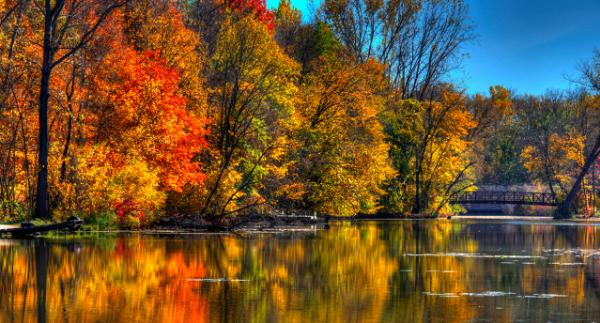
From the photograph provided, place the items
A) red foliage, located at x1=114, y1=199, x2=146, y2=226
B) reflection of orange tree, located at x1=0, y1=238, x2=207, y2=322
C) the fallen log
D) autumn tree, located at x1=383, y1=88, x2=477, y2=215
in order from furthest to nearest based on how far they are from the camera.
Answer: autumn tree, located at x1=383, y1=88, x2=477, y2=215 < red foliage, located at x1=114, y1=199, x2=146, y2=226 < the fallen log < reflection of orange tree, located at x1=0, y1=238, x2=207, y2=322

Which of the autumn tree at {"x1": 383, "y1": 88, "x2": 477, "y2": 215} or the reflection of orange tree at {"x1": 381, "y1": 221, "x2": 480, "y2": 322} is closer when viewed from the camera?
the reflection of orange tree at {"x1": 381, "y1": 221, "x2": 480, "y2": 322}

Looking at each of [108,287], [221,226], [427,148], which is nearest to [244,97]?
[221,226]

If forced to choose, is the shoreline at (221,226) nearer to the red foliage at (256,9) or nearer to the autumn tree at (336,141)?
the autumn tree at (336,141)

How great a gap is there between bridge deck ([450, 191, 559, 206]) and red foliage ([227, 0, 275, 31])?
31.8 meters

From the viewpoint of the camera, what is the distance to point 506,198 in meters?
116

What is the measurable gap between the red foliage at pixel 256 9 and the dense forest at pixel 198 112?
230 millimetres

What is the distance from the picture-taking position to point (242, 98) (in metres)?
51.0

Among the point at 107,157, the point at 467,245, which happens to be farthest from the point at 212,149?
the point at 467,245

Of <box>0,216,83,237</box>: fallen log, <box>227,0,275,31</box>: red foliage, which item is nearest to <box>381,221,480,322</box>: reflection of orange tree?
<box>0,216,83,237</box>: fallen log

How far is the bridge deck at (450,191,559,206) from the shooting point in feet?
324

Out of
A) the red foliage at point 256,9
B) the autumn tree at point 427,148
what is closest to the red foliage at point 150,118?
the red foliage at point 256,9

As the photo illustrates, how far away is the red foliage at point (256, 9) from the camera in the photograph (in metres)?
64.9

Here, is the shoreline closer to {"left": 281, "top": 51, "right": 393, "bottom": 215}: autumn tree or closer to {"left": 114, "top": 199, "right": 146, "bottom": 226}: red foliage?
{"left": 114, "top": 199, "right": 146, "bottom": 226}: red foliage

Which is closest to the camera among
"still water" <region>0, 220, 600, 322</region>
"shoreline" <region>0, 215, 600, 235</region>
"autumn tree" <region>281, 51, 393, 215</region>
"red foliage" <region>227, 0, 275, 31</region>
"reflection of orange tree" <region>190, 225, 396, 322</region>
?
"still water" <region>0, 220, 600, 322</region>
